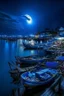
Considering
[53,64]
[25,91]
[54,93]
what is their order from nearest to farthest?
[54,93], [25,91], [53,64]

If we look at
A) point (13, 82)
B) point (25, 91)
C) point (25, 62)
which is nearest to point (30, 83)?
point (25, 91)

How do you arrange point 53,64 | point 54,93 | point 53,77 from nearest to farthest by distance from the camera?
1. point 54,93
2. point 53,77
3. point 53,64

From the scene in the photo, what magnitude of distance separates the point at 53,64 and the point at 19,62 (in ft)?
23.6

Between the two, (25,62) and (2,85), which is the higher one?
(25,62)

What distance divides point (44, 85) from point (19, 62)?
12.0m

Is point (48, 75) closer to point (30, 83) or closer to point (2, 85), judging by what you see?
point (30, 83)

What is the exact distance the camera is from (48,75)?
14570 millimetres

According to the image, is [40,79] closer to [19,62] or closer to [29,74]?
[29,74]

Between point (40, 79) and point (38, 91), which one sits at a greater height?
point (40, 79)

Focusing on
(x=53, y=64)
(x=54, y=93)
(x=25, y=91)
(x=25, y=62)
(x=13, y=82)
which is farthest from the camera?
(x=25, y=62)

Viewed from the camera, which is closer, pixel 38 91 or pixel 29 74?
pixel 38 91

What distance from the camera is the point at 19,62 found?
25.1 meters

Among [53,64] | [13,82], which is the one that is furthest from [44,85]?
[53,64]

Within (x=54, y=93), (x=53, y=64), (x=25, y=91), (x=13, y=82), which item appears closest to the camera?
(x=54, y=93)
